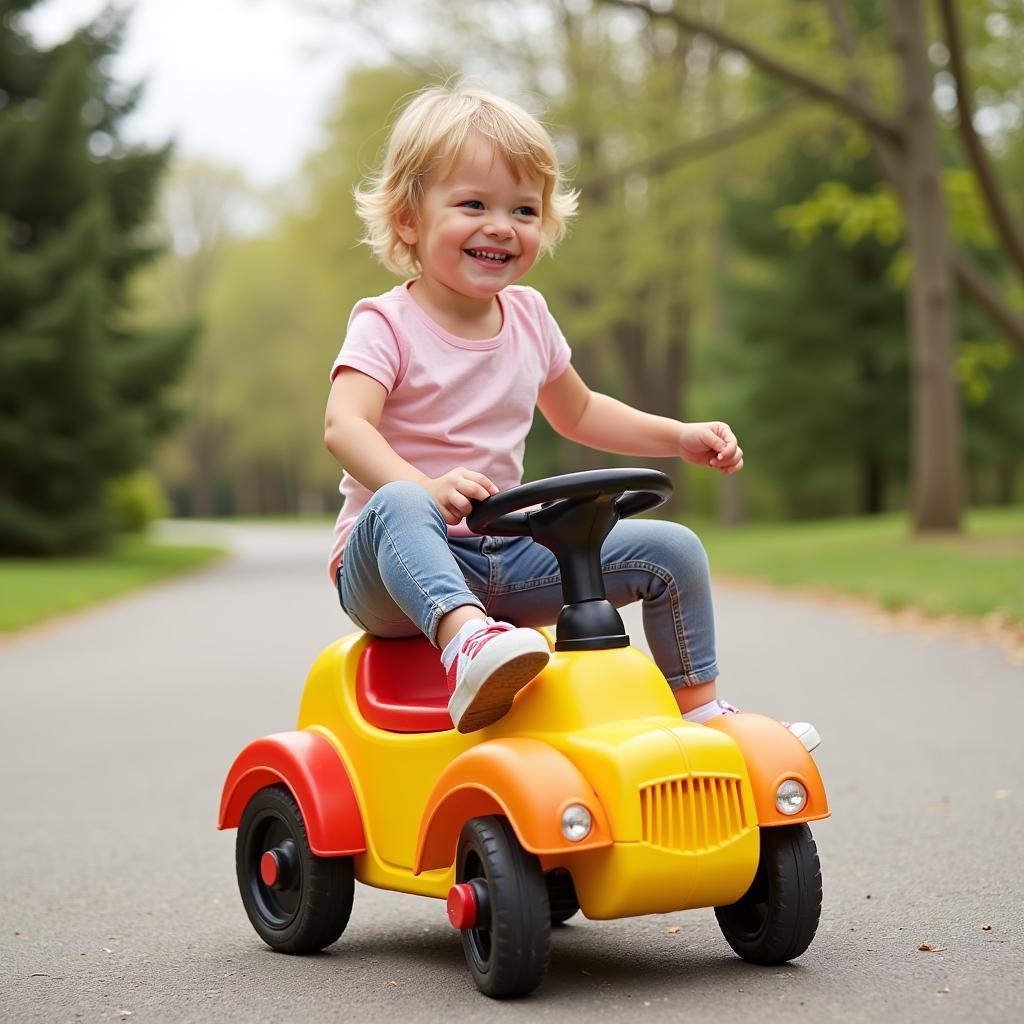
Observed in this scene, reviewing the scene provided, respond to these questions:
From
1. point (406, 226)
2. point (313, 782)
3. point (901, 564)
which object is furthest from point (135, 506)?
point (313, 782)

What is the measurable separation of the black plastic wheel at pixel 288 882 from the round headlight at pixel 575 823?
30.6 inches

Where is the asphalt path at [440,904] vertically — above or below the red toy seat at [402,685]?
below

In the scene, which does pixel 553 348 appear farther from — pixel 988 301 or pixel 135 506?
pixel 135 506

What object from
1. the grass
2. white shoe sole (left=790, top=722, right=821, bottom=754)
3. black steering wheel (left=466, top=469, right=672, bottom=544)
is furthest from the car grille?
the grass

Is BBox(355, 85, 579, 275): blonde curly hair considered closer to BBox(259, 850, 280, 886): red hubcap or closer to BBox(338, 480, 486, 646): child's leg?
BBox(338, 480, 486, 646): child's leg

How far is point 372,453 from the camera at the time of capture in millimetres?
3201

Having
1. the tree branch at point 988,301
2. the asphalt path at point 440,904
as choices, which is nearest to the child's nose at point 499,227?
the asphalt path at point 440,904

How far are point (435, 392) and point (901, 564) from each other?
12094 mm

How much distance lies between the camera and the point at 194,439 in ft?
204

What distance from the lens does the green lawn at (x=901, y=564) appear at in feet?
38.0

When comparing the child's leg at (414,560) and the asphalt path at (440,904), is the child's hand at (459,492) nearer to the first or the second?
the child's leg at (414,560)

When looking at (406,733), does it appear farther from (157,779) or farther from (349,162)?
(349,162)

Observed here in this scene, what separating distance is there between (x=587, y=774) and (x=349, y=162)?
91.8 feet

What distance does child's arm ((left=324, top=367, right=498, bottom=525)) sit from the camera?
305 cm
